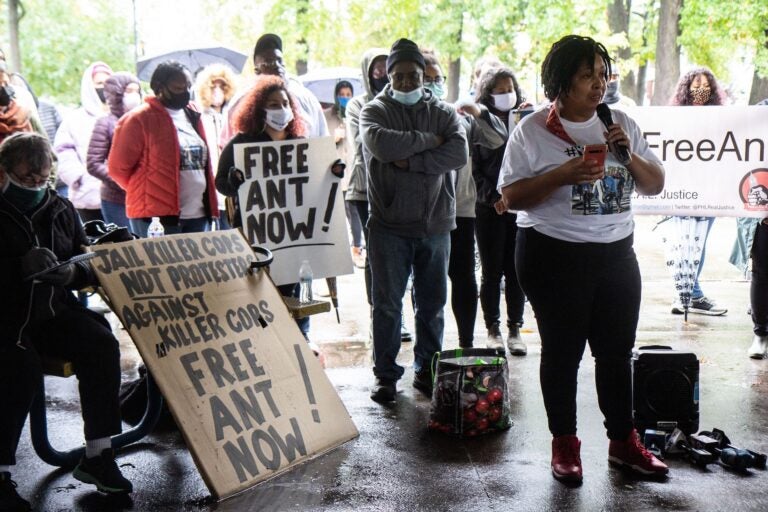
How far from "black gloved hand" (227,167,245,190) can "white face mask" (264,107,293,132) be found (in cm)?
37

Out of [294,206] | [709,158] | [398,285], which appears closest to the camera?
[398,285]

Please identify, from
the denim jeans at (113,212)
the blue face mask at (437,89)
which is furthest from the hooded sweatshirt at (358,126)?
the denim jeans at (113,212)

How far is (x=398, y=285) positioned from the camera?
5.30 m

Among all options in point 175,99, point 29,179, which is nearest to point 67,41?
point 175,99

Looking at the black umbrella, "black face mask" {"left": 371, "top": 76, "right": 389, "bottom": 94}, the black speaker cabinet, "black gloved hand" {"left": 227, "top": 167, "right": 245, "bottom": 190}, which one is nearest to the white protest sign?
"black face mask" {"left": 371, "top": 76, "right": 389, "bottom": 94}

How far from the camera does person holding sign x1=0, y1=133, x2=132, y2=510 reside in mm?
3959

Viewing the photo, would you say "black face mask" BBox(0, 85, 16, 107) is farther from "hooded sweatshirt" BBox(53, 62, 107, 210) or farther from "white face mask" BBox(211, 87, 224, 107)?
"white face mask" BBox(211, 87, 224, 107)

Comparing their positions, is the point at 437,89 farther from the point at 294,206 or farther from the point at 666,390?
the point at 666,390

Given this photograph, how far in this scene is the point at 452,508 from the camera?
154 inches

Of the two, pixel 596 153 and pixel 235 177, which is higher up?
pixel 596 153

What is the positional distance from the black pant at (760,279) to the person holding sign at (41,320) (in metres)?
4.41

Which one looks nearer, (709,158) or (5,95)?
(5,95)

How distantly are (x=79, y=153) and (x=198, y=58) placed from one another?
6.50 meters

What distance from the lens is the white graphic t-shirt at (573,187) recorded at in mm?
4012
